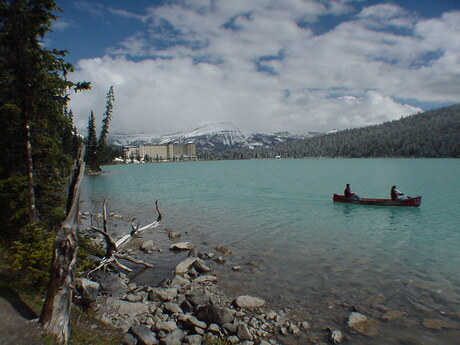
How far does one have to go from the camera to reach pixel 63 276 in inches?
311

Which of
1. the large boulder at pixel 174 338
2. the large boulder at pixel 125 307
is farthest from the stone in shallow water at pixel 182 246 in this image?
the large boulder at pixel 174 338

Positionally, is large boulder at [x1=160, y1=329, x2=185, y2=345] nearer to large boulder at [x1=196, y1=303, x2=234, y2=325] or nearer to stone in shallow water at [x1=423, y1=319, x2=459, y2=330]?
large boulder at [x1=196, y1=303, x2=234, y2=325]

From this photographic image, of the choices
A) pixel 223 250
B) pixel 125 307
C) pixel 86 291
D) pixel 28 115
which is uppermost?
pixel 28 115

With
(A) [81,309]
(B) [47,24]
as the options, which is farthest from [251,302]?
(B) [47,24]

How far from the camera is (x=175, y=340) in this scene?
28.0 ft

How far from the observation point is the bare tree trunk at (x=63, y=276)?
7535 mm

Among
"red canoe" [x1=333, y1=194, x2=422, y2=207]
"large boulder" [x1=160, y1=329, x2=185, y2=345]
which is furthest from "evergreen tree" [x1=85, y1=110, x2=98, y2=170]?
"large boulder" [x1=160, y1=329, x2=185, y2=345]

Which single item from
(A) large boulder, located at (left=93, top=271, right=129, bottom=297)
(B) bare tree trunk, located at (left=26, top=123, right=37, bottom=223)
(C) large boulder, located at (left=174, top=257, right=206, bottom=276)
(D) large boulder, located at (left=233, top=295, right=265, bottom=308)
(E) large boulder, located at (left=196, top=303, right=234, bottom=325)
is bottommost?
(C) large boulder, located at (left=174, top=257, right=206, bottom=276)

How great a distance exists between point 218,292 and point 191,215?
18.8 metres

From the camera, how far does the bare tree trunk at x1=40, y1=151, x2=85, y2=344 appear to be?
754 centimetres

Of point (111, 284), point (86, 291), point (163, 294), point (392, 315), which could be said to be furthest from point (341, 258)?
point (86, 291)

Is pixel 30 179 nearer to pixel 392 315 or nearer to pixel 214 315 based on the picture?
pixel 214 315

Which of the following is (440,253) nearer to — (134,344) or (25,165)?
(134,344)

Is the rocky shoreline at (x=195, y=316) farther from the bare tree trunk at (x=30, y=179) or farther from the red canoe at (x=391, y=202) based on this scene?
the red canoe at (x=391, y=202)
